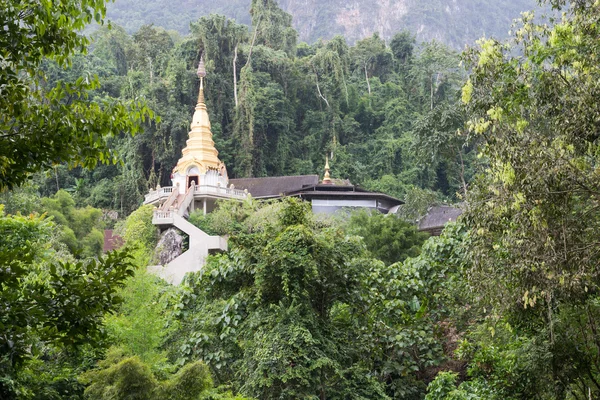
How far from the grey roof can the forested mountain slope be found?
6665 centimetres

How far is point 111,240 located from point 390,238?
Answer: 13.4 m

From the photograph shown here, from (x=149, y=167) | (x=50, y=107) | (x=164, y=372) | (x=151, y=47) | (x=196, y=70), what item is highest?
(x=151, y=47)

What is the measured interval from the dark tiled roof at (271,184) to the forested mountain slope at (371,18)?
199ft

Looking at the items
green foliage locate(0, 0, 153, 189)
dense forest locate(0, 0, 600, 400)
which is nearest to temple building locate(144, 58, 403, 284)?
dense forest locate(0, 0, 600, 400)

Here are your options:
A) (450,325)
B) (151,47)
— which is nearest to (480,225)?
(450,325)

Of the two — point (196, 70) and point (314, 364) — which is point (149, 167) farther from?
→ point (314, 364)

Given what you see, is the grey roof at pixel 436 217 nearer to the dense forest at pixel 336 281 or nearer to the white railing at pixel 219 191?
the white railing at pixel 219 191

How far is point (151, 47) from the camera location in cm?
5184

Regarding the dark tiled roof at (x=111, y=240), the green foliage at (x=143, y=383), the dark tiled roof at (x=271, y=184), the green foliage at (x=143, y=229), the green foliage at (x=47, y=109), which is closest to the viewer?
the green foliage at (x=47, y=109)

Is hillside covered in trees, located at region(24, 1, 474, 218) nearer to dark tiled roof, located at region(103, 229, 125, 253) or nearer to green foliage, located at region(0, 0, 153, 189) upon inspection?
dark tiled roof, located at region(103, 229, 125, 253)

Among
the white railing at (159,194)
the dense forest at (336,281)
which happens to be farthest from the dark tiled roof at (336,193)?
the dense forest at (336,281)

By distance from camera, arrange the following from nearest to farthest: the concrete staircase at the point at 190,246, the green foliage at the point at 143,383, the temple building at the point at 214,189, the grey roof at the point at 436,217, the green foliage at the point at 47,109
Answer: the green foliage at the point at 47,109 < the green foliage at the point at 143,383 < the concrete staircase at the point at 190,246 < the grey roof at the point at 436,217 < the temple building at the point at 214,189

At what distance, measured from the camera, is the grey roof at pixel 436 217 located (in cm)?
3369

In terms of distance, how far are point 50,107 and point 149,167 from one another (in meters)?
38.8
